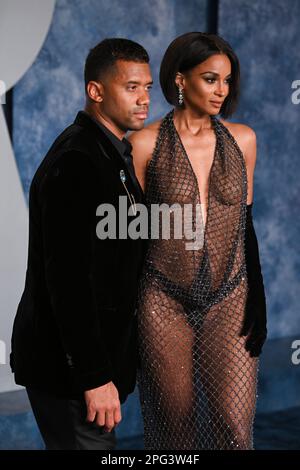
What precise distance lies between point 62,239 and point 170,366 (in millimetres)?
746

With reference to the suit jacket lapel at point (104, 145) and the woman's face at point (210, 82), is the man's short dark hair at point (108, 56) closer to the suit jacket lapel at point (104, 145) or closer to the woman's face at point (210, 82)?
the suit jacket lapel at point (104, 145)

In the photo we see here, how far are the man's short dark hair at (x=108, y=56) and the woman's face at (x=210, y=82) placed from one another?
380mm

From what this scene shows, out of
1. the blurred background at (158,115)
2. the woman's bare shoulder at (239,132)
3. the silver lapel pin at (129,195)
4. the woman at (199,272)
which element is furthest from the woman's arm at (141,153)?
the blurred background at (158,115)

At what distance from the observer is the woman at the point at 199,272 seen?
2506 mm

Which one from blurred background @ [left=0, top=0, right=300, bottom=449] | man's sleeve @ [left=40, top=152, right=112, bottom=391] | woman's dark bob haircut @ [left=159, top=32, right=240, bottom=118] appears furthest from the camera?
blurred background @ [left=0, top=0, right=300, bottom=449]

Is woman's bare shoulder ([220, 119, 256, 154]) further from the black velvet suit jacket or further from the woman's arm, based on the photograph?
the black velvet suit jacket

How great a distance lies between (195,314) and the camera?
99.7 inches

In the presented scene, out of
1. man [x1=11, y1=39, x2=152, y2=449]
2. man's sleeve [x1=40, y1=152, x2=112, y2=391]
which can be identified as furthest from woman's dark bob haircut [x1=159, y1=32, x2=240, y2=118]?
man's sleeve [x1=40, y1=152, x2=112, y2=391]

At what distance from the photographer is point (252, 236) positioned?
8.53ft

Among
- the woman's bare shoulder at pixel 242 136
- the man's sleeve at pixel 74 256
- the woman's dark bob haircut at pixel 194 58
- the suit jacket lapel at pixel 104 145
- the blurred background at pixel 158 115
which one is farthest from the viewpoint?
the blurred background at pixel 158 115

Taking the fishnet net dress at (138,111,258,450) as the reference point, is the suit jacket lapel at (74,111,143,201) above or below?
above

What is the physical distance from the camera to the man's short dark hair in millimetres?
2111

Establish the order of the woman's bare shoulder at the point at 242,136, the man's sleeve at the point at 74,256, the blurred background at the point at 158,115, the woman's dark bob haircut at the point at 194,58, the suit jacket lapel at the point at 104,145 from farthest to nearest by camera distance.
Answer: the blurred background at the point at 158,115 → the woman's bare shoulder at the point at 242,136 → the woman's dark bob haircut at the point at 194,58 → the suit jacket lapel at the point at 104,145 → the man's sleeve at the point at 74,256

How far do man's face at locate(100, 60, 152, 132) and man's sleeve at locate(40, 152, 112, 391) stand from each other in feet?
0.64
